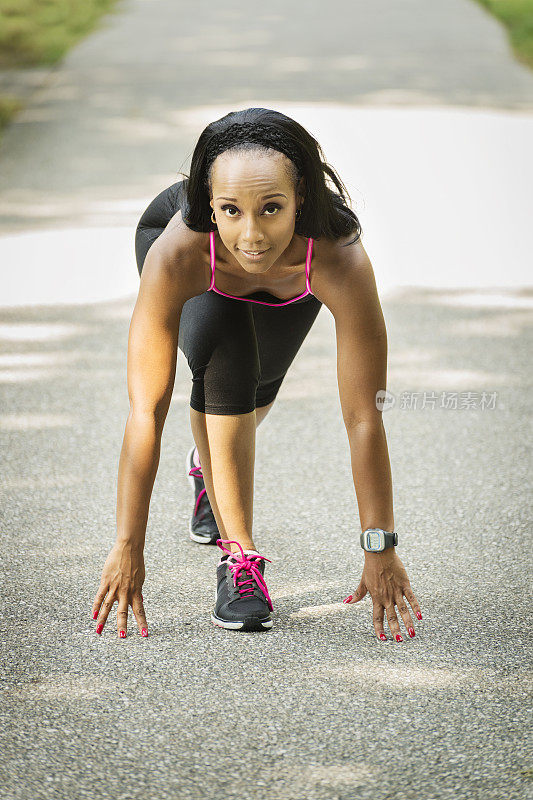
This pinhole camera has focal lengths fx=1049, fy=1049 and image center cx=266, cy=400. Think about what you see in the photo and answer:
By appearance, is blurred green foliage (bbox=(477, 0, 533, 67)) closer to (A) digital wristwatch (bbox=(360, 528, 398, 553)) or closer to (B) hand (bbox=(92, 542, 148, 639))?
(A) digital wristwatch (bbox=(360, 528, 398, 553))

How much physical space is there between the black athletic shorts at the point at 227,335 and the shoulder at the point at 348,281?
26 cm

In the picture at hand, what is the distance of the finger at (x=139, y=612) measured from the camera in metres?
2.29

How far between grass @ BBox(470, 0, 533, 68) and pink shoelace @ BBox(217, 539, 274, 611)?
906 centimetres

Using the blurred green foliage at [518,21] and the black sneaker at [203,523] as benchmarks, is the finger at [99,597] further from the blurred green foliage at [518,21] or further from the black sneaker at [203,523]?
the blurred green foliage at [518,21]

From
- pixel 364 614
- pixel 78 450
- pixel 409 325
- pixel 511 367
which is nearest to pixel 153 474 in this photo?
pixel 364 614

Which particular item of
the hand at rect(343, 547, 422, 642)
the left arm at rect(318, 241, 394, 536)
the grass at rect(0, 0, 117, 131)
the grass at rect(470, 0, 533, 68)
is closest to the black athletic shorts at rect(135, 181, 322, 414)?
the left arm at rect(318, 241, 394, 536)

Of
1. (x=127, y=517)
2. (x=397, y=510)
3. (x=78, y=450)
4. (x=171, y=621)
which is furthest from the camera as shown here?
(x=78, y=450)

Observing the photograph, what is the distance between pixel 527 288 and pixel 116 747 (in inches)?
153

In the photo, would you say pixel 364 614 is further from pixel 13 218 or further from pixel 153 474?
pixel 13 218

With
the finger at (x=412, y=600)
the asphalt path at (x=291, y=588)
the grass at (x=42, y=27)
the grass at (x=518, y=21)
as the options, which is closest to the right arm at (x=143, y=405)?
the asphalt path at (x=291, y=588)

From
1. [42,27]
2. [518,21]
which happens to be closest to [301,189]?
[42,27]

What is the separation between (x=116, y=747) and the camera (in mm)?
2053

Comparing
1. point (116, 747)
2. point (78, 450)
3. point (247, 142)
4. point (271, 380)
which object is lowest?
point (78, 450)

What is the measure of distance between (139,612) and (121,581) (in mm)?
86
